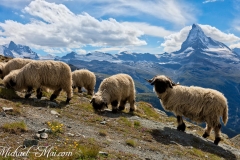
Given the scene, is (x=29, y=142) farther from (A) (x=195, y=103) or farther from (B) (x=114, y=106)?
(A) (x=195, y=103)

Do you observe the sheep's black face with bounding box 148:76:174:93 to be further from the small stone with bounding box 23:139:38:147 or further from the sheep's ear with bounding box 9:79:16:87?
the small stone with bounding box 23:139:38:147

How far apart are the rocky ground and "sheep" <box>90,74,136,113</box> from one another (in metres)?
0.99

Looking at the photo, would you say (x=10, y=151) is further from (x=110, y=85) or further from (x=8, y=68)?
(x=8, y=68)

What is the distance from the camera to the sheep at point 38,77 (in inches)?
755

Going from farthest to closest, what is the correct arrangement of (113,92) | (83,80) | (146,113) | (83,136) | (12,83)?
1. (83,80)
2. (146,113)
3. (113,92)
4. (12,83)
5. (83,136)

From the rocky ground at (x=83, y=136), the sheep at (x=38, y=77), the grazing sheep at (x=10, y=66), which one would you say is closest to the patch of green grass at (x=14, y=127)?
the rocky ground at (x=83, y=136)

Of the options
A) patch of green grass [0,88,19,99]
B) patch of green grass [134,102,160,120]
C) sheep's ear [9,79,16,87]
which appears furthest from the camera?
patch of green grass [134,102,160,120]

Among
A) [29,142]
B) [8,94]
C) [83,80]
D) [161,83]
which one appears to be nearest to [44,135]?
[29,142]

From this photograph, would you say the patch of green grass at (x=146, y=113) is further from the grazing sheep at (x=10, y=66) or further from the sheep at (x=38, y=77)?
the grazing sheep at (x=10, y=66)

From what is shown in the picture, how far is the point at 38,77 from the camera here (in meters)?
19.1

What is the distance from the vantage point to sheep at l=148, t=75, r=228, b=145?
18.0m

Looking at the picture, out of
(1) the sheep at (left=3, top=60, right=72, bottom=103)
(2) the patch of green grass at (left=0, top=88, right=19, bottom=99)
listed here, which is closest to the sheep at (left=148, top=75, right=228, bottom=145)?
(1) the sheep at (left=3, top=60, right=72, bottom=103)

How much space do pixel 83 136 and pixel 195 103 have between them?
9.73 m

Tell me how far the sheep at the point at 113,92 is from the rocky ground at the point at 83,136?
3.23 feet
